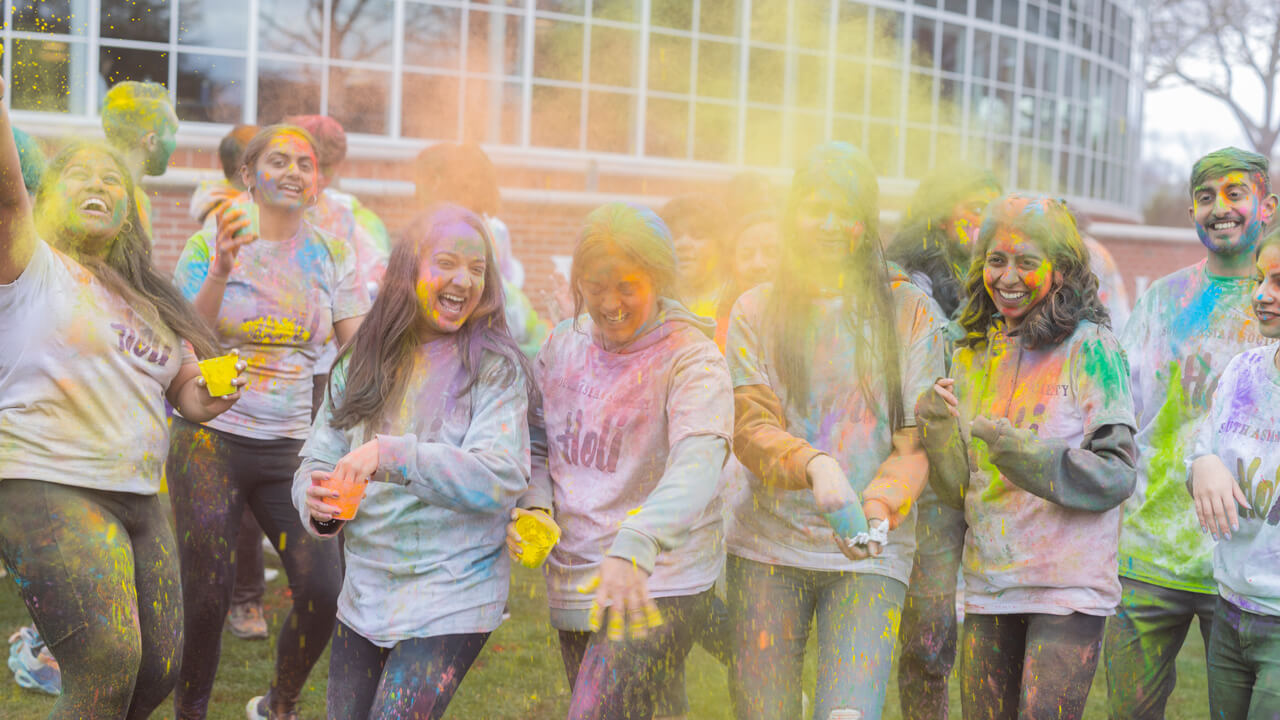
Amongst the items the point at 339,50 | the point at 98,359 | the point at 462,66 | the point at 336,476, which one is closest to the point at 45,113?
the point at 339,50

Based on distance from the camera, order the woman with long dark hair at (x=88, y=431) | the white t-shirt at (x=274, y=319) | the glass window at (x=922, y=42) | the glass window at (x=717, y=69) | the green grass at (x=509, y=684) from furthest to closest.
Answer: the glass window at (x=922, y=42)
the glass window at (x=717, y=69)
the green grass at (x=509, y=684)
the white t-shirt at (x=274, y=319)
the woman with long dark hair at (x=88, y=431)

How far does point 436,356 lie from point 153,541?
0.91m

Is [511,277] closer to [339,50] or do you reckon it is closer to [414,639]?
[414,639]

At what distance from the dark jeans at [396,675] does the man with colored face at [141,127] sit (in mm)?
2025

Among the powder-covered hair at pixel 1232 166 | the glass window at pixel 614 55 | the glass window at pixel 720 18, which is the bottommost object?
the powder-covered hair at pixel 1232 166

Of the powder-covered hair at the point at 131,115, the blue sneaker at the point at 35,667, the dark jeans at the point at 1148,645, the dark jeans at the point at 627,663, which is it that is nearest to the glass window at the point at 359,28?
the powder-covered hair at the point at 131,115

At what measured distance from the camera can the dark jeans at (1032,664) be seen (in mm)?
2889

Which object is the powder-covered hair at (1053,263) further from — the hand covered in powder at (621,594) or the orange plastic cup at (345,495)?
the orange plastic cup at (345,495)

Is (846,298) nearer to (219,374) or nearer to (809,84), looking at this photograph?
(219,374)

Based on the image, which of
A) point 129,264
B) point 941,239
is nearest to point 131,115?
point 129,264

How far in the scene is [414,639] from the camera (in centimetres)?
281

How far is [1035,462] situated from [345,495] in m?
1.66

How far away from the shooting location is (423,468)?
2.75 m

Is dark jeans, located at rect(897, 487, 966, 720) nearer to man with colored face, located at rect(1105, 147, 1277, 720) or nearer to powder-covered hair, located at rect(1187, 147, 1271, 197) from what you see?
man with colored face, located at rect(1105, 147, 1277, 720)
